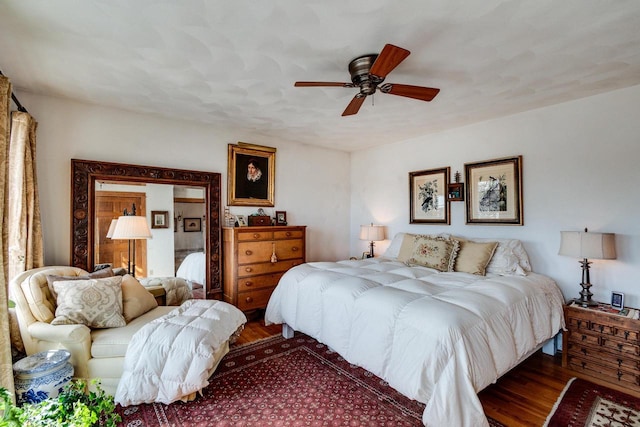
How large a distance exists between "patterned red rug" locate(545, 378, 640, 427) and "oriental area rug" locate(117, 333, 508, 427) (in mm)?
530

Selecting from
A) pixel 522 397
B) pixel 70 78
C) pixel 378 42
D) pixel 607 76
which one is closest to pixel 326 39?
pixel 378 42

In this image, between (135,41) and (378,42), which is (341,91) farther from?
(135,41)

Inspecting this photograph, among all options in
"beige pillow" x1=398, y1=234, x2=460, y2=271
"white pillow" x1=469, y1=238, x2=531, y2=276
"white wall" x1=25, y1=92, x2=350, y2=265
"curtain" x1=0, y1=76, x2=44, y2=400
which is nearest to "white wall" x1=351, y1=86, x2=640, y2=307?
"white pillow" x1=469, y1=238, x2=531, y2=276

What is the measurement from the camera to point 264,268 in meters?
3.79

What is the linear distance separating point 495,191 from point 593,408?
2.12 m

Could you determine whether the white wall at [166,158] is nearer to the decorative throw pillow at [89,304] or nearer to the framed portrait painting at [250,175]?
the framed portrait painting at [250,175]

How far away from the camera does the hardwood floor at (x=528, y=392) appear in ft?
6.59

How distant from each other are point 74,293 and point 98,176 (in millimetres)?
1292

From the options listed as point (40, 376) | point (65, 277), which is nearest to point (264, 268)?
point (65, 277)

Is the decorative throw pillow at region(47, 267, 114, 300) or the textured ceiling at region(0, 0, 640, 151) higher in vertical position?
the textured ceiling at region(0, 0, 640, 151)

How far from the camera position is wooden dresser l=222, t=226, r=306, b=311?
357 centimetres

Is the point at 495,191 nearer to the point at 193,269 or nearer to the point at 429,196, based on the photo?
the point at 429,196

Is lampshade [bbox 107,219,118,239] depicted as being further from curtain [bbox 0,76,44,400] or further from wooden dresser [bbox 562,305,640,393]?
wooden dresser [bbox 562,305,640,393]

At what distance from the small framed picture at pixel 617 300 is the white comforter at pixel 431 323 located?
0.40 m
